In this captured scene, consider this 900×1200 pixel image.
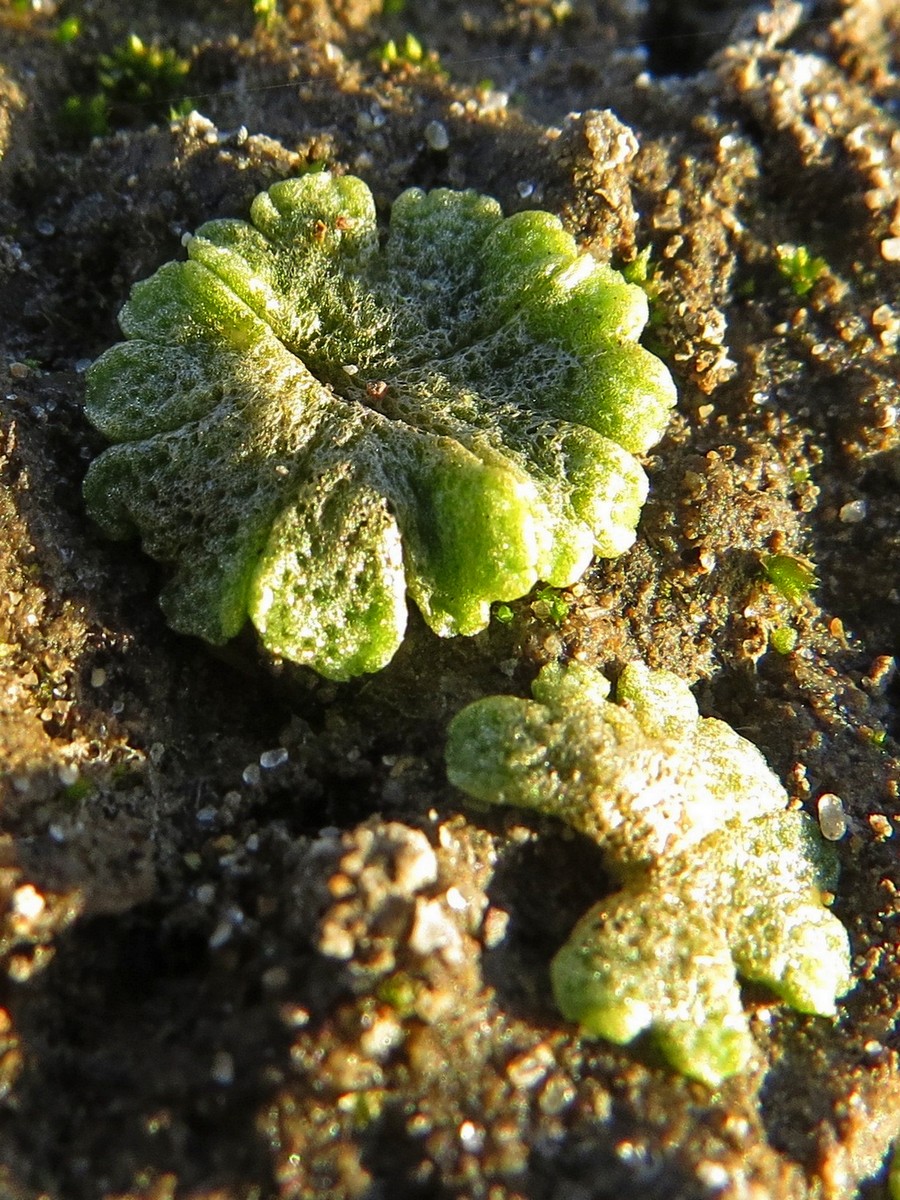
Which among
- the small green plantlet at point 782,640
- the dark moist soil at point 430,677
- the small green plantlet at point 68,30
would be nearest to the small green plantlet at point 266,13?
the dark moist soil at point 430,677

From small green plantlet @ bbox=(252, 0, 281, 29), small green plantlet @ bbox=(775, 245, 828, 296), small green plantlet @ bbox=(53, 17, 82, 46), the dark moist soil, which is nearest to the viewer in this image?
the dark moist soil

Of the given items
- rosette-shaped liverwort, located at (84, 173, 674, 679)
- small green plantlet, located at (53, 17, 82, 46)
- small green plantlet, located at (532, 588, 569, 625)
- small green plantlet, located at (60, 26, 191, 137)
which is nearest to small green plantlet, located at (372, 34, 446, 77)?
small green plantlet, located at (60, 26, 191, 137)

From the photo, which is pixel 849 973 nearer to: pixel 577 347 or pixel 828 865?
pixel 828 865

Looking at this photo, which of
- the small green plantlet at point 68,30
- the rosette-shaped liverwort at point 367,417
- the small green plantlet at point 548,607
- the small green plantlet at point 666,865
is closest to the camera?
the small green plantlet at point 666,865

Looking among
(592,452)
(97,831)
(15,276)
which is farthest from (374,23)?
(97,831)

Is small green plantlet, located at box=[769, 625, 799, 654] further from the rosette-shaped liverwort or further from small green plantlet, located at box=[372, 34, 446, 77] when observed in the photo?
small green plantlet, located at box=[372, 34, 446, 77]

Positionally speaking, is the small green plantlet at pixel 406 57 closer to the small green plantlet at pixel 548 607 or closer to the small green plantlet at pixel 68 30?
the small green plantlet at pixel 68 30
